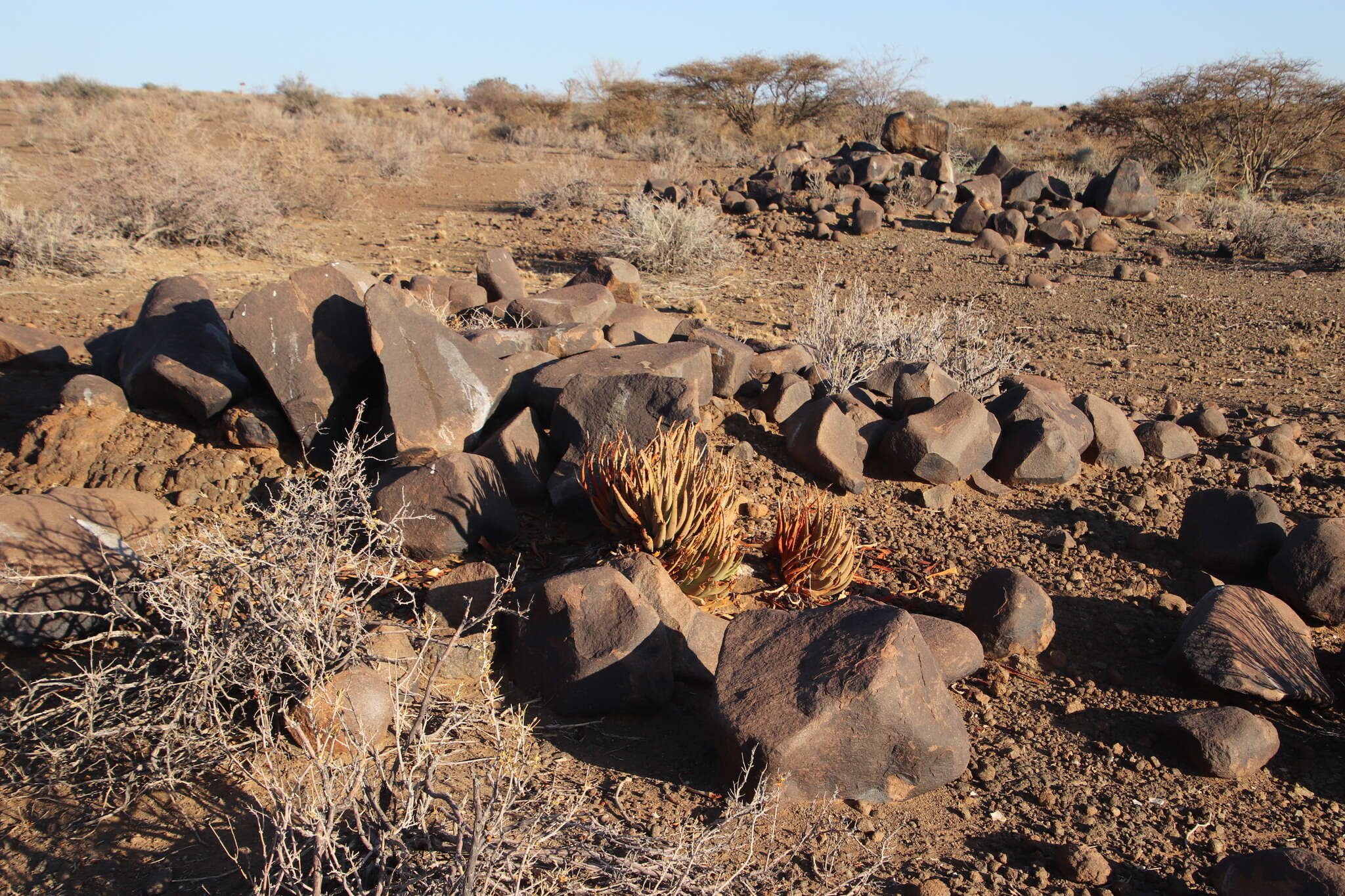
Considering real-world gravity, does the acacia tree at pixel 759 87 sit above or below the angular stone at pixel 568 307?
above

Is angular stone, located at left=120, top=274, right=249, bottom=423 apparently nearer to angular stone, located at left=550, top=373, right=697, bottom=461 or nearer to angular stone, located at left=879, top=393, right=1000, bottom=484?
angular stone, located at left=550, top=373, right=697, bottom=461

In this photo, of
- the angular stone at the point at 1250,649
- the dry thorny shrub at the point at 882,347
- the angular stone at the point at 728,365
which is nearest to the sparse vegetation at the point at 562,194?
the dry thorny shrub at the point at 882,347

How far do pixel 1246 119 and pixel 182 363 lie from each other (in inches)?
757

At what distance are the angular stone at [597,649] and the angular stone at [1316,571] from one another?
2.74 m

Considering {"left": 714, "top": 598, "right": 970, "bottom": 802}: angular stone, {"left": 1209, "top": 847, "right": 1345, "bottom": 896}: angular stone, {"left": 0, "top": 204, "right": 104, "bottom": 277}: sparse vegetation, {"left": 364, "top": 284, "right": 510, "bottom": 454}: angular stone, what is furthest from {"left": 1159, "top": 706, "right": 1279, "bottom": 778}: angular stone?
{"left": 0, "top": 204, "right": 104, "bottom": 277}: sparse vegetation

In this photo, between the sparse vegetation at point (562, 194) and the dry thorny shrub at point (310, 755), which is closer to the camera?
the dry thorny shrub at point (310, 755)

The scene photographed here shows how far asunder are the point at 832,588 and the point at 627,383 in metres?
1.35

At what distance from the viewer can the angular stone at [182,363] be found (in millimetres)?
4387

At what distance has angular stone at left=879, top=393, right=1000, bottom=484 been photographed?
186 inches

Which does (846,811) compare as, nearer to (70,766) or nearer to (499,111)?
(70,766)

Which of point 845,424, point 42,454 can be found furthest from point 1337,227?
point 42,454

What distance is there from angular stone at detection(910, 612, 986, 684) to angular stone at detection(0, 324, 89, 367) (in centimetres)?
510

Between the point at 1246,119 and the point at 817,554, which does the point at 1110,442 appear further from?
the point at 1246,119

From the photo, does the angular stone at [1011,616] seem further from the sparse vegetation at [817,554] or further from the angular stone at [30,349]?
the angular stone at [30,349]
